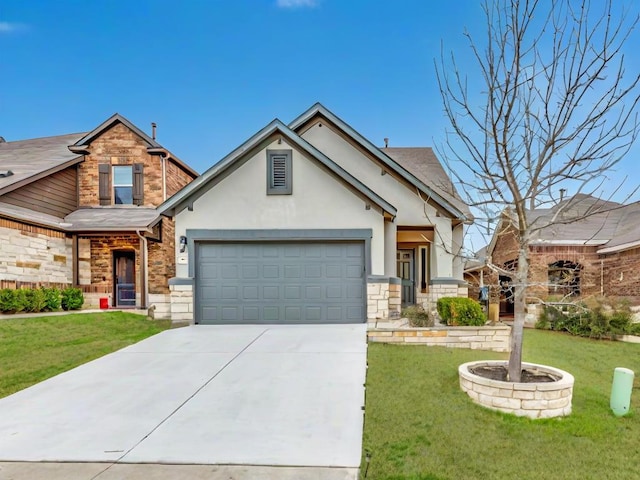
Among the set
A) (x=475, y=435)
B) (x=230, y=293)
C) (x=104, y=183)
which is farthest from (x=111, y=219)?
(x=475, y=435)

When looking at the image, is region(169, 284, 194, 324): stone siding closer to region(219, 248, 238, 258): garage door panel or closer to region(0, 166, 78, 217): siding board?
region(219, 248, 238, 258): garage door panel

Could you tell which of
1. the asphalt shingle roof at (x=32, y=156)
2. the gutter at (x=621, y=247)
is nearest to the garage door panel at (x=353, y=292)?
the gutter at (x=621, y=247)

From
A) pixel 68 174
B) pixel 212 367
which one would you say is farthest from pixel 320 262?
pixel 68 174

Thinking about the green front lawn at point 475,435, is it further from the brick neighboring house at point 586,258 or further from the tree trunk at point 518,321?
the brick neighboring house at point 586,258

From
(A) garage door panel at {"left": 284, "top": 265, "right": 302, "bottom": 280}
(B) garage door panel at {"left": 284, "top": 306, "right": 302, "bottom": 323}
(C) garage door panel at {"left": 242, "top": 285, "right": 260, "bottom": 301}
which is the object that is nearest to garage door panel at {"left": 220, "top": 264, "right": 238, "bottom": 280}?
(C) garage door panel at {"left": 242, "top": 285, "right": 260, "bottom": 301}

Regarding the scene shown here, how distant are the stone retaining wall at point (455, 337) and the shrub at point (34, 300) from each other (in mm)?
11243

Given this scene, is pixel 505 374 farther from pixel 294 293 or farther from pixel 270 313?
pixel 270 313

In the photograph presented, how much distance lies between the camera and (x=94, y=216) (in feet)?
50.2

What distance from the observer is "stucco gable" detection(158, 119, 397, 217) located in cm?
1012

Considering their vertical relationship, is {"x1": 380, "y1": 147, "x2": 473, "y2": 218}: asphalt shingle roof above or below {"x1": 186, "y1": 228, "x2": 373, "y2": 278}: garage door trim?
above

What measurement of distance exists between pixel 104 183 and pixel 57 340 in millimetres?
9061

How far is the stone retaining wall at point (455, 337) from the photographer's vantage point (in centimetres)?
885

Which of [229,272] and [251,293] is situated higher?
[229,272]

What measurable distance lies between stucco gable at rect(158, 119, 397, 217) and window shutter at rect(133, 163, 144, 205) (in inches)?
262
